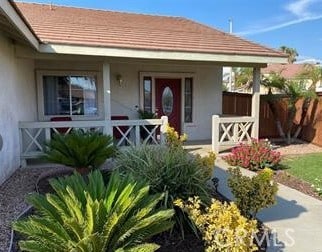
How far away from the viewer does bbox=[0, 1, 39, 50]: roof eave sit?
5.22 m

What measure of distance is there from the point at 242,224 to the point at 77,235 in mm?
1594

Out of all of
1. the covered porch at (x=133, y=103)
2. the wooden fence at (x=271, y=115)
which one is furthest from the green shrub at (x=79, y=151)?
the wooden fence at (x=271, y=115)

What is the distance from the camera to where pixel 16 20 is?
595 centimetres

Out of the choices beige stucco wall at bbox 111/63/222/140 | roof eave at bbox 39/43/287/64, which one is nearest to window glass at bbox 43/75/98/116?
beige stucco wall at bbox 111/63/222/140

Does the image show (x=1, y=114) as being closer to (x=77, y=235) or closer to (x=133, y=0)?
(x=77, y=235)

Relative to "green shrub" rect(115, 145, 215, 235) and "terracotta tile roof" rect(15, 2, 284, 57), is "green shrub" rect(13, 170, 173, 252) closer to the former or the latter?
"green shrub" rect(115, 145, 215, 235)

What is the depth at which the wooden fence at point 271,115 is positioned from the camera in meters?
13.0

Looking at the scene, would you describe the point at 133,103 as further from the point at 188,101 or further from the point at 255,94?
the point at 255,94

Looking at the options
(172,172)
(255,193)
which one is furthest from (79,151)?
(255,193)

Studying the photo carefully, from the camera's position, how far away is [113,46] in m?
8.70

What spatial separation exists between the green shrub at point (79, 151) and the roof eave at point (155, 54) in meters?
2.52


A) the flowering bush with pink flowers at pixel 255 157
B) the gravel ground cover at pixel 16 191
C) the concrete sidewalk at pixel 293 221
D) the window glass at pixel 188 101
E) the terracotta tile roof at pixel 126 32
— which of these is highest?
the terracotta tile roof at pixel 126 32

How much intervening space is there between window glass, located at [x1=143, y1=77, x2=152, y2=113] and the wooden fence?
172 inches

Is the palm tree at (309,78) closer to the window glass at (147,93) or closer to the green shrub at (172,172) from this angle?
the window glass at (147,93)
